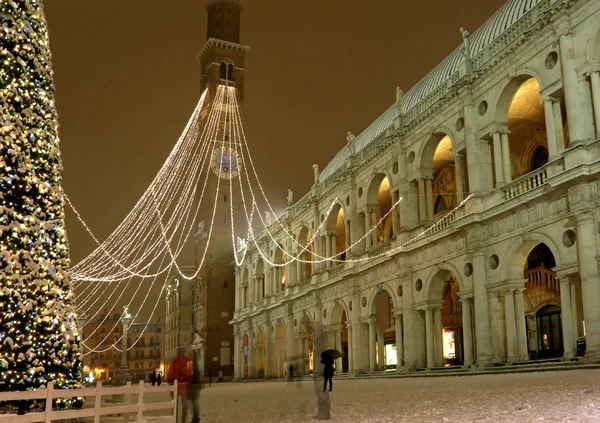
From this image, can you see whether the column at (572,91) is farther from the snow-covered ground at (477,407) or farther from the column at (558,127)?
the snow-covered ground at (477,407)

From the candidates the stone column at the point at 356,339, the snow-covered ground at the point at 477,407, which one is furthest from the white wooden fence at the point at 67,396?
the stone column at the point at 356,339

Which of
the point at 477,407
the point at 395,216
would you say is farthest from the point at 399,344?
the point at 477,407

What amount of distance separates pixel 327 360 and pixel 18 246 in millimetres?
8323

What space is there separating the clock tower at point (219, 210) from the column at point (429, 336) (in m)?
40.9

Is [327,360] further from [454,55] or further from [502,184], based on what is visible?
[454,55]

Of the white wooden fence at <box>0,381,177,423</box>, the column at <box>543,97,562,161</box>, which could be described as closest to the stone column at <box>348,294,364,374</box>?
the column at <box>543,97,562,161</box>

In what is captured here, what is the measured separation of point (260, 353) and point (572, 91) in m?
42.7

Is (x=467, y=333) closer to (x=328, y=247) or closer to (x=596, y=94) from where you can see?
(x=596, y=94)

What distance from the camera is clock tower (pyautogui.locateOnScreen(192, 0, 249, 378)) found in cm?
7212

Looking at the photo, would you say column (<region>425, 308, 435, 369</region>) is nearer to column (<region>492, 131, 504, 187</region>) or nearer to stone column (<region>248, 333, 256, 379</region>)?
column (<region>492, 131, 504, 187</region>)

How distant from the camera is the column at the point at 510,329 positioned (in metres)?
25.4

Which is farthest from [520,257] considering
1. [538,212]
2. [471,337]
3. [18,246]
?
[18,246]

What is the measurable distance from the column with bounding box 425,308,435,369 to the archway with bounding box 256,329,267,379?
2898cm

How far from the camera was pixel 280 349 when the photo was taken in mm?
54812
